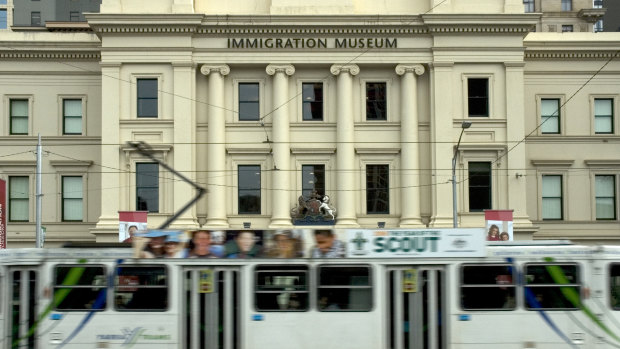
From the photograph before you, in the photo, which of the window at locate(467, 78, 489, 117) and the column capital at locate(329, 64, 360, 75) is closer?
the column capital at locate(329, 64, 360, 75)

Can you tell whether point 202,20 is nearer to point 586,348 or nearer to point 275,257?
point 275,257

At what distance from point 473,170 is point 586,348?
21.6 metres

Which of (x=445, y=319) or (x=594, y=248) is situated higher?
(x=594, y=248)

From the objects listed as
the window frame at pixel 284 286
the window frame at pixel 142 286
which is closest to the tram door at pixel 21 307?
the window frame at pixel 142 286

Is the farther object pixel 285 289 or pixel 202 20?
pixel 202 20

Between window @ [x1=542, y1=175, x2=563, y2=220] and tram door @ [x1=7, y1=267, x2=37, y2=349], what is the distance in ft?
93.4

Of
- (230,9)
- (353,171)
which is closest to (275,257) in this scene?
(353,171)

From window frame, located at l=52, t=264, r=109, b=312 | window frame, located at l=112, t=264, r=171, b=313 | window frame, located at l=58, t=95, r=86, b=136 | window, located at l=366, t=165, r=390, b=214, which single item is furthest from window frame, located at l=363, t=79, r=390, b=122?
window frame, located at l=52, t=264, r=109, b=312

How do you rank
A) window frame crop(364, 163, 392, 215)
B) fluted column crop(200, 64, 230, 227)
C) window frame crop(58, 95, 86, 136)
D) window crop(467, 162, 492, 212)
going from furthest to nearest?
window frame crop(58, 95, 86, 136)
window frame crop(364, 163, 392, 215)
window crop(467, 162, 492, 212)
fluted column crop(200, 64, 230, 227)

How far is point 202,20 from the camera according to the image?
38.1 metres

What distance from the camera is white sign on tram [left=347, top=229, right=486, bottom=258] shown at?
17719 millimetres

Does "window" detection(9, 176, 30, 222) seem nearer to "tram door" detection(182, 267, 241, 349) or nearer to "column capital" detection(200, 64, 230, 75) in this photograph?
"column capital" detection(200, 64, 230, 75)

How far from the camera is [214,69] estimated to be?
3862 centimetres

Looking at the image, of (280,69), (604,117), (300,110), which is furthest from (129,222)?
(604,117)
